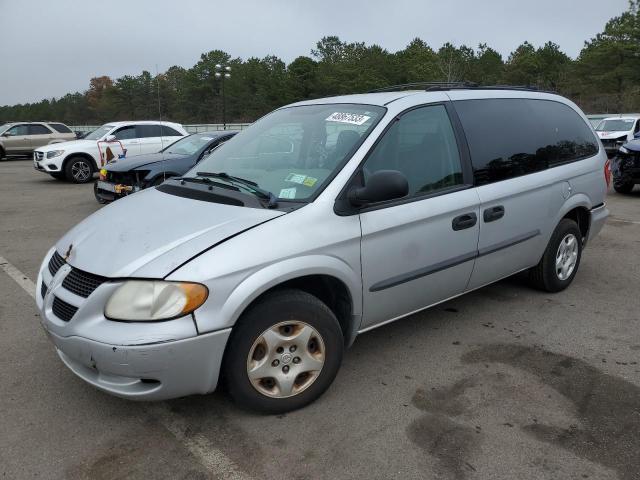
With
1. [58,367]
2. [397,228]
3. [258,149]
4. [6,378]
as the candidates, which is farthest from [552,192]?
[6,378]

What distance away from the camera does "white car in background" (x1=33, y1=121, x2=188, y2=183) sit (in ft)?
46.2

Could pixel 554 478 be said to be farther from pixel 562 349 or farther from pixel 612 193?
pixel 612 193

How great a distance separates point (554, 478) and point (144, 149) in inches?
543

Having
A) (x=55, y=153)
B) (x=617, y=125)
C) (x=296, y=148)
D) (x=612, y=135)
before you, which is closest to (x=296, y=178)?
(x=296, y=148)

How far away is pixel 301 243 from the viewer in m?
2.77

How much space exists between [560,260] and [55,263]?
3916 mm

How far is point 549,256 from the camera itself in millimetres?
4500

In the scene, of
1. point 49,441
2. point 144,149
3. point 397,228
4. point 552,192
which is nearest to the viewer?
point 49,441

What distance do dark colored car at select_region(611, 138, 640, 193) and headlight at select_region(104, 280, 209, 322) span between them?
10149 mm

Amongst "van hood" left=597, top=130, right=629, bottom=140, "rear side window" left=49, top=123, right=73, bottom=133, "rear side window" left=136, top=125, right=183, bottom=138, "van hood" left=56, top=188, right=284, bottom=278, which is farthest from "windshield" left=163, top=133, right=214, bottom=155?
"rear side window" left=49, top=123, right=73, bottom=133

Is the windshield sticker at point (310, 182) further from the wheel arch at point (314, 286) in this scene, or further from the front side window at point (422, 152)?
the wheel arch at point (314, 286)

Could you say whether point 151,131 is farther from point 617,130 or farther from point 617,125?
point 617,125

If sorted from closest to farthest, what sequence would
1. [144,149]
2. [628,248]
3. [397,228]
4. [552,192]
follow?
[397,228] < [552,192] < [628,248] < [144,149]

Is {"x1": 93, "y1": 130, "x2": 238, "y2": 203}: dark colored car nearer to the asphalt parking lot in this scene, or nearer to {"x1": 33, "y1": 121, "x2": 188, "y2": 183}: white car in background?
{"x1": 33, "y1": 121, "x2": 188, "y2": 183}: white car in background
